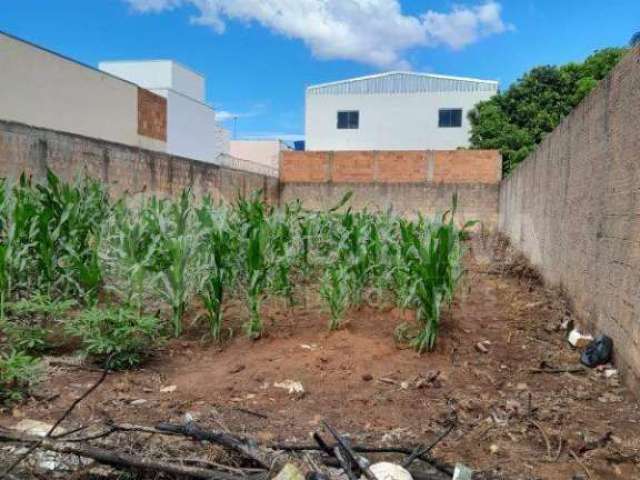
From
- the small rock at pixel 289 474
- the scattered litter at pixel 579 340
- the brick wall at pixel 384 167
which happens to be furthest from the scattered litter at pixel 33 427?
the brick wall at pixel 384 167

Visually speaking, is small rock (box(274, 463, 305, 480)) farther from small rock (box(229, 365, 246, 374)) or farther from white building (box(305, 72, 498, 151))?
white building (box(305, 72, 498, 151))

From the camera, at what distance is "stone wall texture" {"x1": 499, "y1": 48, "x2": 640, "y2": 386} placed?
304cm

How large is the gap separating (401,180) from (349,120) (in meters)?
13.4

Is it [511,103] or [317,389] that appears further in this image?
[511,103]

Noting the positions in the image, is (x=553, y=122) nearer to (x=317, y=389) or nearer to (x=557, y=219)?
(x=557, y=219)

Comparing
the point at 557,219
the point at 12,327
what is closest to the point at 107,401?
the point at 12,327

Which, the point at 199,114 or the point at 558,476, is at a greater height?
the point at 199,114

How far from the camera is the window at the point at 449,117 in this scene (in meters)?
28.2

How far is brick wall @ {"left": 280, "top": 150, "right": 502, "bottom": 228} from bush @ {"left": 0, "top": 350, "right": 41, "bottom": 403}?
12.4m

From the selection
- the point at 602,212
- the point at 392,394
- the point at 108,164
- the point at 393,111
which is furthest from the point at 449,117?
the point at 392,394

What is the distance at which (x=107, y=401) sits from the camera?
9.30 feet

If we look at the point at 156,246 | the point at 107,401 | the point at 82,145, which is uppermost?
the point at 82,145

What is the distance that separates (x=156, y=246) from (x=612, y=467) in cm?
273

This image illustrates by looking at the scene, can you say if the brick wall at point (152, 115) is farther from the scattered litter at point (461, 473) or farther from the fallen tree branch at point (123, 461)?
the scattered litter at point (461, 473)
